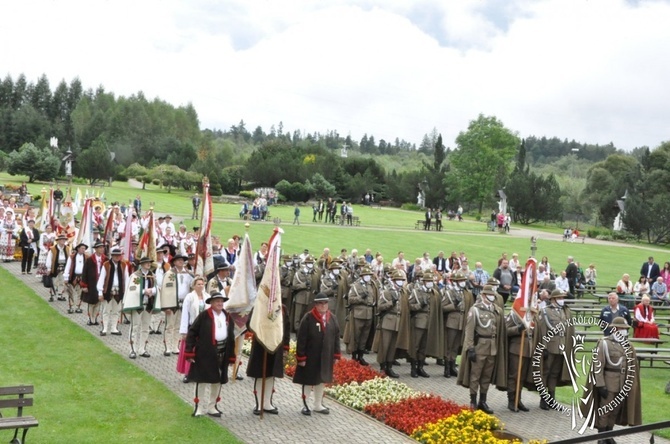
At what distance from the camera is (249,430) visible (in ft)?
36.4

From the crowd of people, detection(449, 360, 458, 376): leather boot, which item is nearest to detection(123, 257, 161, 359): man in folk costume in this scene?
the crowd of people

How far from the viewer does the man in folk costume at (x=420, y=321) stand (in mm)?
15617

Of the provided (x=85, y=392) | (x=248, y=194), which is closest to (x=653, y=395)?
(x=85, y=392)

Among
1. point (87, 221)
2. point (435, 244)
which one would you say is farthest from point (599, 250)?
point (87, 221)

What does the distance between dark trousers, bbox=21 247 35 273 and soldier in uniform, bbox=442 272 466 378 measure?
1697 centimetres

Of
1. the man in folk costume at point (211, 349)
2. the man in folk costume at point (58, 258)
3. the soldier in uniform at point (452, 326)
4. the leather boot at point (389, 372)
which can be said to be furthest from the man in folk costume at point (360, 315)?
the man in folk costume at point (58, 258)

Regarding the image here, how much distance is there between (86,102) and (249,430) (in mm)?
115285

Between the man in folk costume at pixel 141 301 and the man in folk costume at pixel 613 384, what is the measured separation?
9.29 meters

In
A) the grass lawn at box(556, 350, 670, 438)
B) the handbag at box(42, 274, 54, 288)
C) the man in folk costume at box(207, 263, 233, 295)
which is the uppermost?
the man in folk costume at box(207, 263, 233, 295)

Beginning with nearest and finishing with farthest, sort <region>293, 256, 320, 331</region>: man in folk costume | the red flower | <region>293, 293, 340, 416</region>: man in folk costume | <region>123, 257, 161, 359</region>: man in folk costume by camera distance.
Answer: the red flower → <region>293, 293, 340, 416</region>: man in folk costume → <region>123, 257, 161, 359</region>: man in folk costume → <region>293, 256, 320, 331</region>: man in folk costume

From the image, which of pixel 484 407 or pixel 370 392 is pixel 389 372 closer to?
pixel 370 392

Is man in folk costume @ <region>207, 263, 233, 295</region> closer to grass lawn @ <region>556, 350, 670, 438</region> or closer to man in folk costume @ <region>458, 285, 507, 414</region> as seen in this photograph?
man in folk costume @ <region>458, 285, 507, 414</region>

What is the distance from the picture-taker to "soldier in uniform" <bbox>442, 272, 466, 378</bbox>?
15.8 meters

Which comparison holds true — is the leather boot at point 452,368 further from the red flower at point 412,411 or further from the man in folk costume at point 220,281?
the man in folk costume at point 220,281
